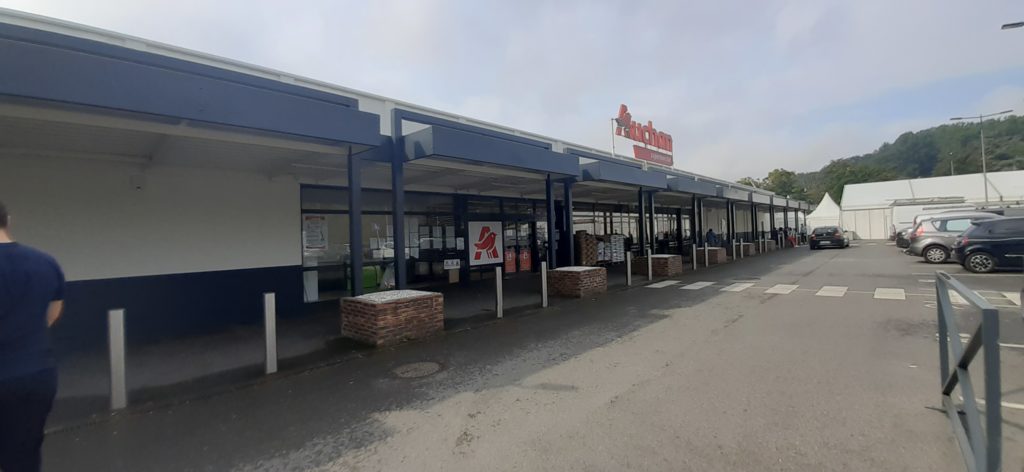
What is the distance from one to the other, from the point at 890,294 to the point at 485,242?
10.6 m

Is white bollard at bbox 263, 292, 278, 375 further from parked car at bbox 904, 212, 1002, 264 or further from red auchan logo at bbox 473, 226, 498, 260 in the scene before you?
parked car at bbox 904, 212, 1002, 264

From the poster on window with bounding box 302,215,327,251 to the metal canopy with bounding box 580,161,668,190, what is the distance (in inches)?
262

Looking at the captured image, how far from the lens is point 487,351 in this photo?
6.27 metres

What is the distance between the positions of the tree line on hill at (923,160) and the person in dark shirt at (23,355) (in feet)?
268

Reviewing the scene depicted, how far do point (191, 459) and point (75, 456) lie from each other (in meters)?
0.99

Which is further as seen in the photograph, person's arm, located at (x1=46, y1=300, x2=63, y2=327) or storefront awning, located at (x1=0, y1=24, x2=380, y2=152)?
storefront awning, located at (x1=0, y1=24, x2=380, y2=152)

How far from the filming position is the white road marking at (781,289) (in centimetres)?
1079

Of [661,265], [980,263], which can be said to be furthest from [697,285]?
[980,263]

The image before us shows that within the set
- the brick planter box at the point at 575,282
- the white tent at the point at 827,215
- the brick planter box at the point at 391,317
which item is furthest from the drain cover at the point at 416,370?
the white tent at the point at 827,215

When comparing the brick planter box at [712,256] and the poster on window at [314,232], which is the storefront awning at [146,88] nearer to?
the poster on window at [314,232]

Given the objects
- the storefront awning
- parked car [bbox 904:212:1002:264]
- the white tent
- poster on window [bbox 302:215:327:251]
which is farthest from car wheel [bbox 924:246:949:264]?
the white tent

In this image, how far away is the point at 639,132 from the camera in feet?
78.2

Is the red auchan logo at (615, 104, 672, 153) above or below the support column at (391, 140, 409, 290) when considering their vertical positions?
above

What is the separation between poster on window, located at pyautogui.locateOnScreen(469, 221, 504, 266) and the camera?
13963mm
